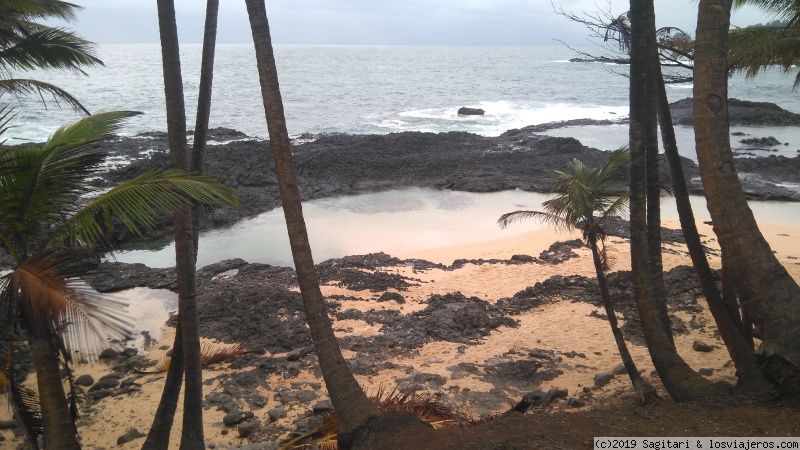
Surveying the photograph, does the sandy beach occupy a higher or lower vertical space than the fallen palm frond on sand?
lower

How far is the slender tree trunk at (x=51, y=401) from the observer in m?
4.38

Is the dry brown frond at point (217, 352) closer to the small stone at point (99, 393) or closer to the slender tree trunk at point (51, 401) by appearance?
the small stone at point (99, 393)

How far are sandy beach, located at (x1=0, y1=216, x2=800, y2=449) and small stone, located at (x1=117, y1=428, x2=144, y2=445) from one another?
6cm

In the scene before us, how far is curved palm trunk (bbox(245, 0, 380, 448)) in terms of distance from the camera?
5395 mm

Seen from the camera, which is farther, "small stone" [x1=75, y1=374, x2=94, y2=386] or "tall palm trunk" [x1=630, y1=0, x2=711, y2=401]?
"small stone" [x1=75, y1=374, x2=94, y2=386]

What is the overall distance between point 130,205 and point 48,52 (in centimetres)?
523

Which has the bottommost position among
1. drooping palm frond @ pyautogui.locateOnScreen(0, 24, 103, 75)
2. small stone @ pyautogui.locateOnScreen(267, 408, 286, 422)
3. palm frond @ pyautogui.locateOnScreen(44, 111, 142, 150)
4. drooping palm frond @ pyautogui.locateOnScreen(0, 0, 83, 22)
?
small stone @ pyautogui.locateOnScreen(267, 408, 286, 422)

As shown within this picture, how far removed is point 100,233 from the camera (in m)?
4.16

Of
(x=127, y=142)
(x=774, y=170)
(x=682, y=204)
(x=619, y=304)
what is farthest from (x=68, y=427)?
(x=127, y=142)

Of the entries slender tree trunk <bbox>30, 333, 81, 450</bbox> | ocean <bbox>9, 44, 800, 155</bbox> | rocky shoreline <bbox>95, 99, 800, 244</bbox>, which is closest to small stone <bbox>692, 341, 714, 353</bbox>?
slender tree trunk <bbox>30, 333, 81, 450</bbox>

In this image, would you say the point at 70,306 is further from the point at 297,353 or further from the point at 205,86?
the point at 297,353

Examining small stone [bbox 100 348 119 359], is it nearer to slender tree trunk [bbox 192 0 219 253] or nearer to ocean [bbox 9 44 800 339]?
ocean [bbox 9 44 800 339]

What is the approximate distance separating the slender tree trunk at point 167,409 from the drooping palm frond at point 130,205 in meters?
2.12

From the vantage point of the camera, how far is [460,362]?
30.3 feet
